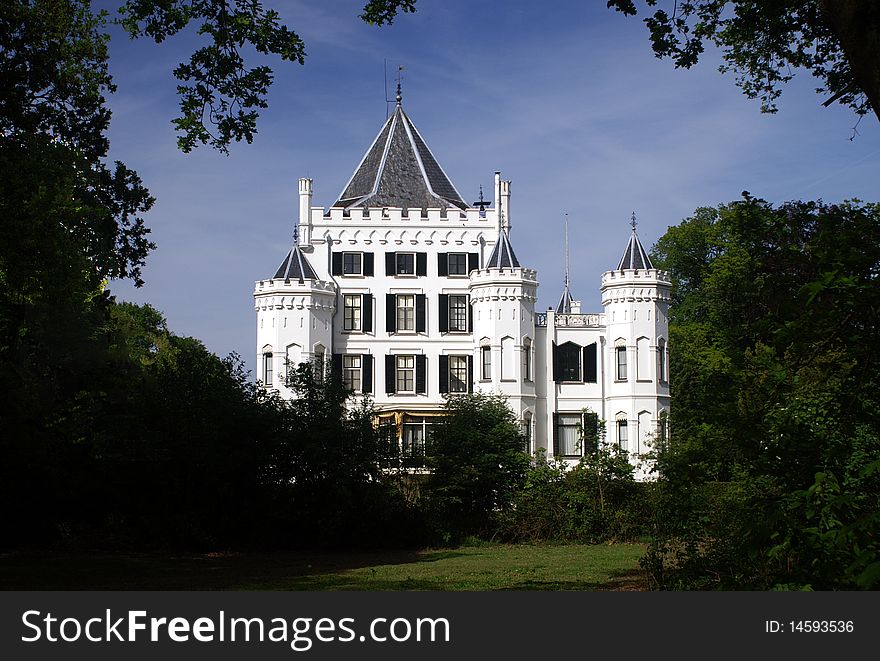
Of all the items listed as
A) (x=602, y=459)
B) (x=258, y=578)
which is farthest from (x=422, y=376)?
(x=258, y=578)

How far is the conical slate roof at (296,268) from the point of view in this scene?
49.2m

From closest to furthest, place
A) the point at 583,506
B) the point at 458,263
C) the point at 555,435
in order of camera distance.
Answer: the point at 583,506, the point at 555,435, the point at 458,263

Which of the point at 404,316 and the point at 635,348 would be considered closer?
the point at 635,348

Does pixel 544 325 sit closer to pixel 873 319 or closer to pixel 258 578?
pixel 258 578

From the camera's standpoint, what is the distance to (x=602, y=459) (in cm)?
2562

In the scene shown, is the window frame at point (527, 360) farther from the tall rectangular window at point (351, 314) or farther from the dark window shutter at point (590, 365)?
the tall rectangular window at point (351, 314)

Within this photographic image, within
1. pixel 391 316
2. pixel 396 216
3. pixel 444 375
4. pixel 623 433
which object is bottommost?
pixel 623 433

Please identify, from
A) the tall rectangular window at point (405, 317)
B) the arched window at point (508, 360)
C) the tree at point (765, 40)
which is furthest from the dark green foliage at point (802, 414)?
the tall rectangular window at point (405, 317)

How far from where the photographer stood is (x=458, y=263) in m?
50.7

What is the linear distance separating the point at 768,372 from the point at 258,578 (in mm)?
11038

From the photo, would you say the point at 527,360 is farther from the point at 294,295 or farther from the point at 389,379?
the point at 294,295

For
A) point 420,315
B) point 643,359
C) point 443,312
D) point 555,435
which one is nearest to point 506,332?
point 443,312

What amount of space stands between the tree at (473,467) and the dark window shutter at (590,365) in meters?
23.0

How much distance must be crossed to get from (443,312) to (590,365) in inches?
291
